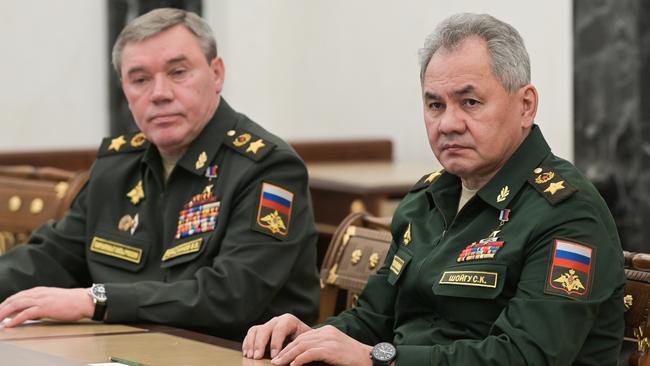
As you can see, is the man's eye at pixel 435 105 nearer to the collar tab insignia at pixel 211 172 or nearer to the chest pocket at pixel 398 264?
the chest pocket at pixel 398 264

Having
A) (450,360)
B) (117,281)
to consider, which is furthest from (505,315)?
(117,281)

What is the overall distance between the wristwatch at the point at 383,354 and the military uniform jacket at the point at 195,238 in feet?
3.01

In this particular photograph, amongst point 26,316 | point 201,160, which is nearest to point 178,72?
point 201,160

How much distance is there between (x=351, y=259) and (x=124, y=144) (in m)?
0.86

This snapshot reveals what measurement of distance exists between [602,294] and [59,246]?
6.38 ft

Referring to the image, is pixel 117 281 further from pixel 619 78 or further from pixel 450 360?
pixel 619 78

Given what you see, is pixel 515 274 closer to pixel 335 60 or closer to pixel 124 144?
pixel 124 144

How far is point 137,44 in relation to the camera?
3857 mm

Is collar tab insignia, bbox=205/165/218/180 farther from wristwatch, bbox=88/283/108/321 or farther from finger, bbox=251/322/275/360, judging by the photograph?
finger, bbox=251/322/275/360

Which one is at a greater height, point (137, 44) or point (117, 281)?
point (137, 44)

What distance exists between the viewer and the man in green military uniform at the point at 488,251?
2.61 metres

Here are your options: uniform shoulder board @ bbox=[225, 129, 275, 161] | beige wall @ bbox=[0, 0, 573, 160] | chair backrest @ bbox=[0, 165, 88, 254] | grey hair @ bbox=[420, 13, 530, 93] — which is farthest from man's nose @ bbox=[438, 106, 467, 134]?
beige wall @ bbox=[0, 0, 573, 160]

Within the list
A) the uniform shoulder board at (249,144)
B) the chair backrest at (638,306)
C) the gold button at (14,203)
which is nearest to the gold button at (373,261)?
the uniform shoulder board at (249,144)

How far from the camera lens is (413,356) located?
2.65m
